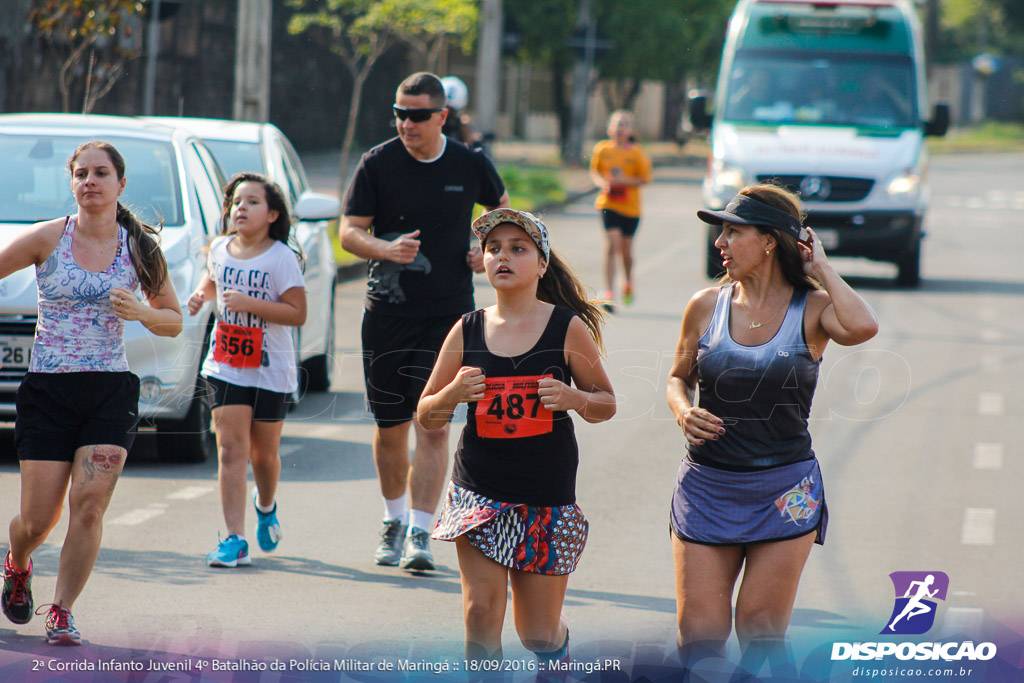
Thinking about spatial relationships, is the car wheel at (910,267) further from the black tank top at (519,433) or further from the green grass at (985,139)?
the green grass at (985,139)

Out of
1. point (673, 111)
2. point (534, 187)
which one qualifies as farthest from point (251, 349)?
point (673, 111)

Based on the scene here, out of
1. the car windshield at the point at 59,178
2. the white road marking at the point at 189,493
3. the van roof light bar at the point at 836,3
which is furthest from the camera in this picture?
the van roof light bar at the point at 836,3

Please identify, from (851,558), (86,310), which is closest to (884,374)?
(851,558)

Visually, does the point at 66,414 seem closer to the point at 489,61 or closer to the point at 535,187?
the point at 489,61

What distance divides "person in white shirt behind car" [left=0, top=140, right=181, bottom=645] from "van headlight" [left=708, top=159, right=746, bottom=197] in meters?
12.0

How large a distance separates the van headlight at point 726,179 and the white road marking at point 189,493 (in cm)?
996

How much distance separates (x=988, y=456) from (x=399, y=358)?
4306 mm

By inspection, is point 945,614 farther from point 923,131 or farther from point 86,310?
point 923,131

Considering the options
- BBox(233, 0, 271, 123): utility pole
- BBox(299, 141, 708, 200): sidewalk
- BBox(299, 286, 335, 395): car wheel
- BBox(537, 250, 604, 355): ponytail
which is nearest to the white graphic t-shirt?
BBox(537, 250, 604, 355): ponytail

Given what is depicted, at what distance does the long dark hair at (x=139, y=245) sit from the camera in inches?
197

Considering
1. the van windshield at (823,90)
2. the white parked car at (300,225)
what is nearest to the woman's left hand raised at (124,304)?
the white parked car at (300,225)

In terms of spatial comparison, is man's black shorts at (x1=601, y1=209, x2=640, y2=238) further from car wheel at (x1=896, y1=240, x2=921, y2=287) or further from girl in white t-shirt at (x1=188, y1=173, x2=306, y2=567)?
girl in white t-shirt at (x1=188, y1=173, x2=306, y2=567)

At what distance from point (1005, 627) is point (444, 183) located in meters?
2.87

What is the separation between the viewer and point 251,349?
6.18 metres
